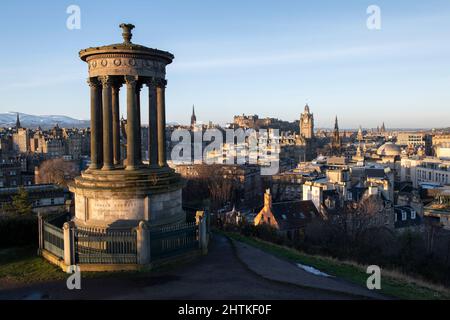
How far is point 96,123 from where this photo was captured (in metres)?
17.7

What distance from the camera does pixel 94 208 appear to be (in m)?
16.4

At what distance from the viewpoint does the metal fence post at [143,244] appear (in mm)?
14414

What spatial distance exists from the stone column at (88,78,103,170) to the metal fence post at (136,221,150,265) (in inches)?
177

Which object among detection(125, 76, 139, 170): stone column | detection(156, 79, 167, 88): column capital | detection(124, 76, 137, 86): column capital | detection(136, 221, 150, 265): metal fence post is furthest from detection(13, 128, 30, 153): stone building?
detection(136, 221, 150, 265): metal fence post

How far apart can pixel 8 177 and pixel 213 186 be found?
34.4 m

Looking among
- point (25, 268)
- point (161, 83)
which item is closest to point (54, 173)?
point (161, 83)

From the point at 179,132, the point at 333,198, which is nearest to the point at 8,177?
the point at 333,198

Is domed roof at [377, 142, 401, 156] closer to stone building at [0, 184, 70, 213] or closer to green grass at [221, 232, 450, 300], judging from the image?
stone building at [0, 184, 70, 213]

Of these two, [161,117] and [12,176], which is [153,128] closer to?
[161,117]

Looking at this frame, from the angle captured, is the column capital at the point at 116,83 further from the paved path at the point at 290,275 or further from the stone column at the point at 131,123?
the paved path at the point at 290,275

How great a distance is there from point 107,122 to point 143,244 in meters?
5.44

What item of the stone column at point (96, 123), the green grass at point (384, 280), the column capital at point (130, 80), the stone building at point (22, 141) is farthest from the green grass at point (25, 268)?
the stone building at point (22, 141)

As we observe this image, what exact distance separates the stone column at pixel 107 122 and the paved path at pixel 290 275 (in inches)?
258

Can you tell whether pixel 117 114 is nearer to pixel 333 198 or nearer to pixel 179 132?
pixel 333 198
